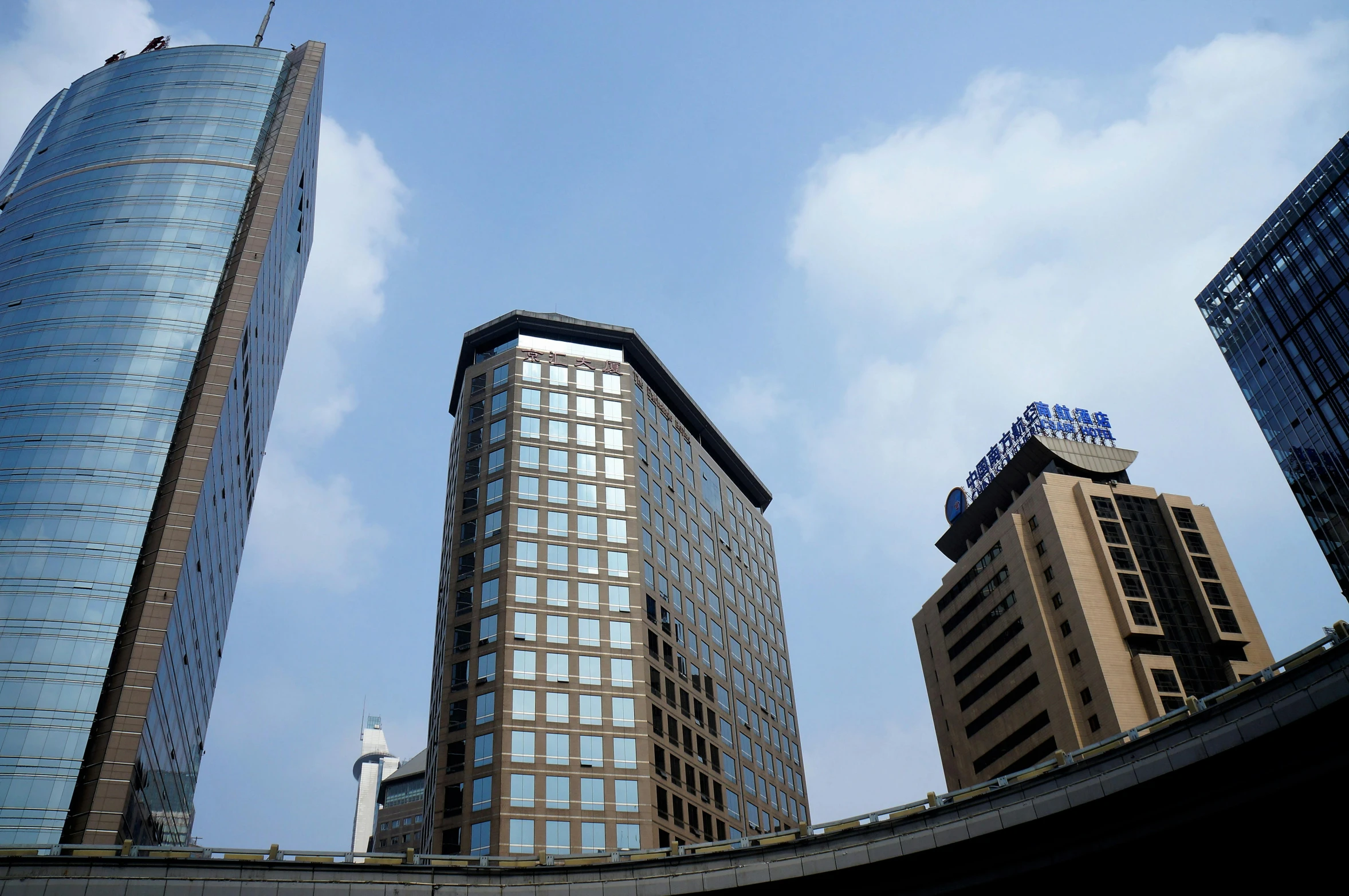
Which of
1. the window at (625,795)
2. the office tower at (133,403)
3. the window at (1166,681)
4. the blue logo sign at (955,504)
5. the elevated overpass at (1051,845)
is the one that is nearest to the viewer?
the elevated overpass at (1051,845)

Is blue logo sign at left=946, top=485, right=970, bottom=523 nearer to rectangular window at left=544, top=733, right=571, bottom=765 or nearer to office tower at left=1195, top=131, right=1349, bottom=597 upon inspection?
office tower at left=1195, top=131, right=1349, bottom=597

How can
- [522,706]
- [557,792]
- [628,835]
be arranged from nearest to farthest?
[557,792]
[628,835]
[522,706]

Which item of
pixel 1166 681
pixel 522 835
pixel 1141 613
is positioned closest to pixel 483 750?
pixel 522 835

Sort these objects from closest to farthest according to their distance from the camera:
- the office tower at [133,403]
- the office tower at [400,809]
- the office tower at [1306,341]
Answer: the office tower at [133,403] → the office tower at [1306,341] → the office tower at [400,809]

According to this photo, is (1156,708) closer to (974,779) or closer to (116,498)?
(974,779)

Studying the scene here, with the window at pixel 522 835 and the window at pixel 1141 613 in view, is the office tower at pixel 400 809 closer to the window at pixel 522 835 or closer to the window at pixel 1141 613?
the window at pixel 522 835

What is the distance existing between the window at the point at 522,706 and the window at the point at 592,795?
5950mm

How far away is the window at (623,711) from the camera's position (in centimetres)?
7731

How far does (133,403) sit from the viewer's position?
89.8 meters

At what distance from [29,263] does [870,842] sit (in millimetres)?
99647

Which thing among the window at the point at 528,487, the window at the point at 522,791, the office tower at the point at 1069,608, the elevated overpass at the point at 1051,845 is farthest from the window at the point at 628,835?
the office tower at the point at 1069,608

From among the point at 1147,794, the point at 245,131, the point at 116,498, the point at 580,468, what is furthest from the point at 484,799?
the point at 245,131

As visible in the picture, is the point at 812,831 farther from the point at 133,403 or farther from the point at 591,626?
the point at 133,403

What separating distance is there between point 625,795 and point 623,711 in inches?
260
